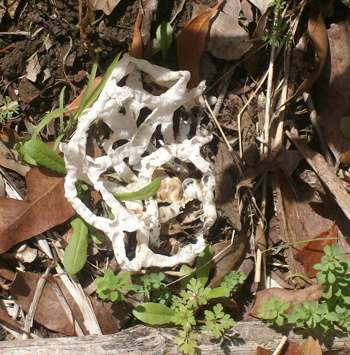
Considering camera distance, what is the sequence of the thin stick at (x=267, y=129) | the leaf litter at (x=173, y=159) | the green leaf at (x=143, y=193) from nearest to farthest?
the green leaf at (x=143, y=193)
the leaf litter at (x=173, y=159)
the thin stick at (x=267, y=129)

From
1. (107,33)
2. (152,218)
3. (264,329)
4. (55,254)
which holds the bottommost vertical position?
(264,329)

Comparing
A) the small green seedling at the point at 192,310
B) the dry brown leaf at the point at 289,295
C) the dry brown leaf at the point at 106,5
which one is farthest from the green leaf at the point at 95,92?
the dry brown leaf at the point at 289,295

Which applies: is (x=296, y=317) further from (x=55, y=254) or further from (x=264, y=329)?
(x=55, y=254)

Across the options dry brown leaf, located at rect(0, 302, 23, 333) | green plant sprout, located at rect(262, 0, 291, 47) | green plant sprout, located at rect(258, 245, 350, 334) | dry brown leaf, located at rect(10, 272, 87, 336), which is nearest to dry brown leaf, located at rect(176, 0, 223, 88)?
green plant sprout, located at rect(262, 0, 291, 47)

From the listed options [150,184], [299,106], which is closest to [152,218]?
[150,184]

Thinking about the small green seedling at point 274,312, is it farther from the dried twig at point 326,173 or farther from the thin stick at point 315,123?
the thin stick at point 315,123

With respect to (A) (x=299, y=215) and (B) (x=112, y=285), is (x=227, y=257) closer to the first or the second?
(A) (x=299, y=215)
